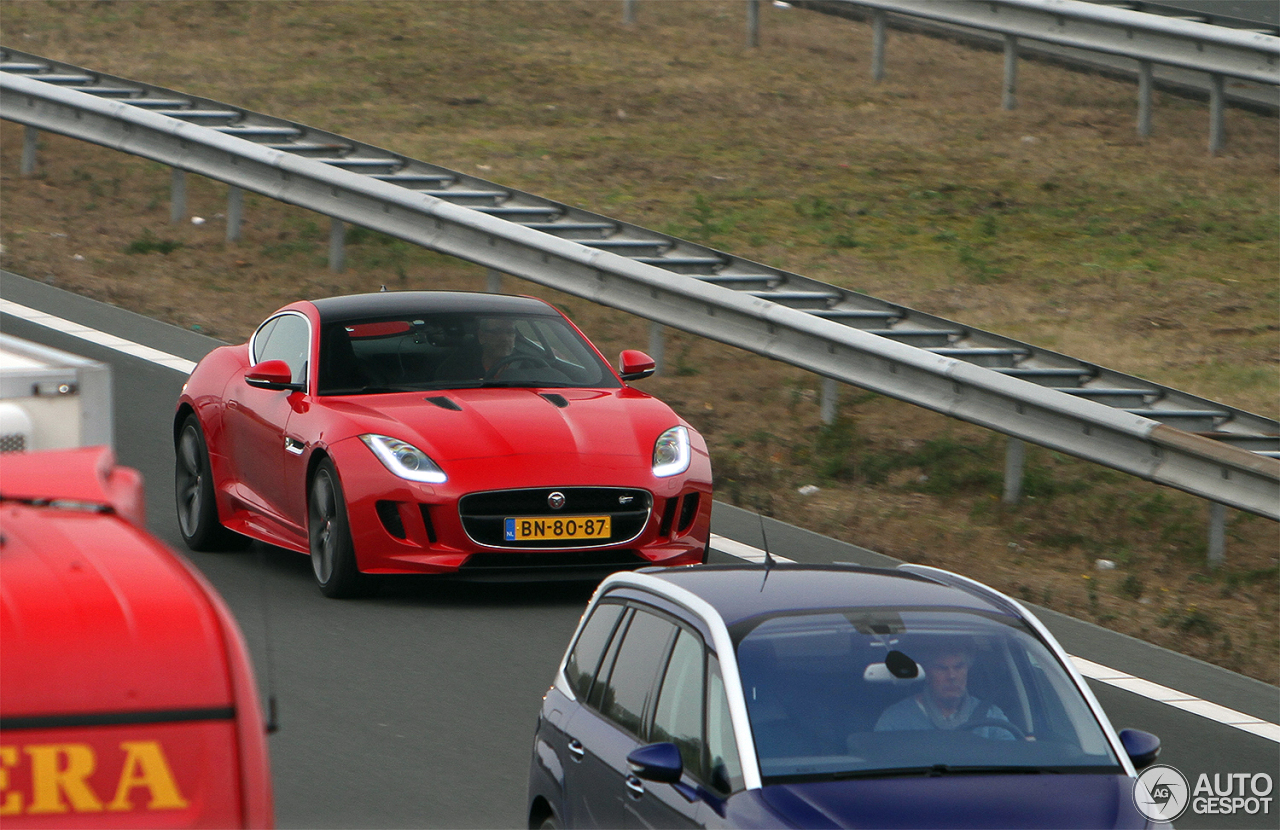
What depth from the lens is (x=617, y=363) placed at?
15.5 m

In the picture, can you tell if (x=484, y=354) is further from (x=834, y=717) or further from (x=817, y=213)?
(x=817, y=213)

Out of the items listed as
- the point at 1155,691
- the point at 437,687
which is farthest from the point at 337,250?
the point at 1155,691

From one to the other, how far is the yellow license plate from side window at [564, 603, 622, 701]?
3417 mm

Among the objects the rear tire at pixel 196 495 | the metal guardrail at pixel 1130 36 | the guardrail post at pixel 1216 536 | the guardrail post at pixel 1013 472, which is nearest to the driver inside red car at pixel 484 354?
the rear tire at pixel 196 495

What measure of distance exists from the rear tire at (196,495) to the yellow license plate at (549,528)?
→ 7.29 feet

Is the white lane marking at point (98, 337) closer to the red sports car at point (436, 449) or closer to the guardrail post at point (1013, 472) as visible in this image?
the red sports car at point (436, 449)

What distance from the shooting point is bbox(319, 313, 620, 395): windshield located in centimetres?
1109

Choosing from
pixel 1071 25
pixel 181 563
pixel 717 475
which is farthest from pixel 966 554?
pixel 1071 25

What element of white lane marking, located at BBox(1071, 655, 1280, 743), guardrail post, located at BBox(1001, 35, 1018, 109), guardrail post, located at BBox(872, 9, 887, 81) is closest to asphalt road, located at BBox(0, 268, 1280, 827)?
white lane marking, located at BBox(1071, 655, 1280, 743)

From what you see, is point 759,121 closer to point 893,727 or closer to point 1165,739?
point 1165,739

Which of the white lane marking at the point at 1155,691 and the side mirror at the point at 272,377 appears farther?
the side mirror at the point at 272,377

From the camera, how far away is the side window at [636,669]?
6062mm

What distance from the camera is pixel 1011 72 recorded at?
21.7 m

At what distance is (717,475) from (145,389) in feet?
13.6
